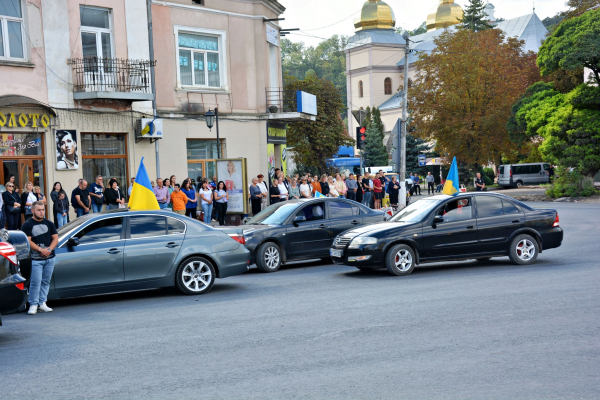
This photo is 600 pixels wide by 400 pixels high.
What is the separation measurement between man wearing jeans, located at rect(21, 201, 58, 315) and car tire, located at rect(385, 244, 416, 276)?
576cm

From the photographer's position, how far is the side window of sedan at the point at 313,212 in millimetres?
13891

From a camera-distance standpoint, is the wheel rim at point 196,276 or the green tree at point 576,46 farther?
the green tree at point 576,46

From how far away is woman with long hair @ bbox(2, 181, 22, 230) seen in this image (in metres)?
16.0

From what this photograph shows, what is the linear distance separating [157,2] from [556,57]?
72.6ft

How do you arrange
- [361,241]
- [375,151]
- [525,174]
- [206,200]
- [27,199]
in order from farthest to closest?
[375,151]
[525,174]
[206,200]
[27,199]
[361,241]

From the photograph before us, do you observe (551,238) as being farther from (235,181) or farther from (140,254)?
(235,181)

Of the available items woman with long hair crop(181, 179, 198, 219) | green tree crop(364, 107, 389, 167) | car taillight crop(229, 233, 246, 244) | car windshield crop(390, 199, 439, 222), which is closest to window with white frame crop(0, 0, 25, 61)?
woman with long hair crop(181, 179, 198, 219)

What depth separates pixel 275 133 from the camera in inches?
1103

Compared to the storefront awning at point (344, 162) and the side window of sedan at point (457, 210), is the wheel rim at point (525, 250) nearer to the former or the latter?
the side window of sedan at point (457, 210)

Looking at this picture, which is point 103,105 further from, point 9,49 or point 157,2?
point 157,2

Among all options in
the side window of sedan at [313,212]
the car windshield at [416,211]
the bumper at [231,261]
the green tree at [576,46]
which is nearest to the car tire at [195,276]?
the bumper at [231,261]

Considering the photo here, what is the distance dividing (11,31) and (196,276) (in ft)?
41.4

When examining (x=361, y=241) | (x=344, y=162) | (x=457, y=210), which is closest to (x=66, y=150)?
(x=361, y=241)

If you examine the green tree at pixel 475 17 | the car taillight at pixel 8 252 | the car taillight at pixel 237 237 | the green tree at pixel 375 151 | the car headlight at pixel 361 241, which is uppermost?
the green tree at pixel 475 17
